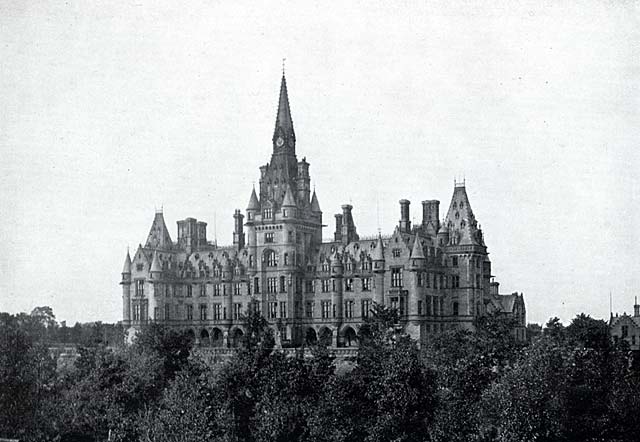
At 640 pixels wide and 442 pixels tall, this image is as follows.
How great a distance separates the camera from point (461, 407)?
41.8m

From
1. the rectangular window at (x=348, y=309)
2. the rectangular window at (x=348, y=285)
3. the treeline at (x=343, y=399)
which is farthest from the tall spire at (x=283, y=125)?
the treeline at (x=343, y=399)

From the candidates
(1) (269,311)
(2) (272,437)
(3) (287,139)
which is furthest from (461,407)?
(3) (287,139)

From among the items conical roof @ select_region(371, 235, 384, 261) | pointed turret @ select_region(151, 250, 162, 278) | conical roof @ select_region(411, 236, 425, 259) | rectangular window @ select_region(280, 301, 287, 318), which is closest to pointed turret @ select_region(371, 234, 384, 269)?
conical roof @ select_region(371, 235, 384, 261)

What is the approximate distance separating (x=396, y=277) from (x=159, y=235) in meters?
32.8

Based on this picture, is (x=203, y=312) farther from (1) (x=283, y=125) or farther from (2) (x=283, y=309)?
(1) (x=283, y=125)

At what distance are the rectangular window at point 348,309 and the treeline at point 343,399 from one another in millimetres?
30689

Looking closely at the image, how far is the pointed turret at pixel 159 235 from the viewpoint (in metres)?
96.8

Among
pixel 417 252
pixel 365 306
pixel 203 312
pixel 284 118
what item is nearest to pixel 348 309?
pixel 365 306

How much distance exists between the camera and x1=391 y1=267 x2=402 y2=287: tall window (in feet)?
256

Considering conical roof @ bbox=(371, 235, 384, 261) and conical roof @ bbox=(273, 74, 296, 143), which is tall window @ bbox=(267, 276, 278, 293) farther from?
conical roof @ bbox=(273, 74, 296, 143)

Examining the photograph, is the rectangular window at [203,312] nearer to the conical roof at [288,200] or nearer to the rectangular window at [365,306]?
the conical roof at [288,200]

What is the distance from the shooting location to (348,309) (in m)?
81.8

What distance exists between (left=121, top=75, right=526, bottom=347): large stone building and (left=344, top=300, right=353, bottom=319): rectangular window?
0.37 feet

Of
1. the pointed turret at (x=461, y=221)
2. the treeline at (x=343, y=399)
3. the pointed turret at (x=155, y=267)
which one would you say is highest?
the pointed turret at (x=461, y=221)
